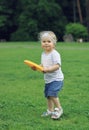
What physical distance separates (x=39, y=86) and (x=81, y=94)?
1.73 metres

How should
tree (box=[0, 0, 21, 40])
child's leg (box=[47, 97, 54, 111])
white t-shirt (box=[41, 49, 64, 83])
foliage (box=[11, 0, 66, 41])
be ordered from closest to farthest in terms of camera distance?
white t-shirt (box=[41, 49, 64, 83]) → child's leg (box=[47, 97, 54, 111]) → foliage (box=[11, 0, 66, 41]) → tree (box=[0, 0, 21, 40])

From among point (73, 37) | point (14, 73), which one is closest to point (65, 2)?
point (73, 37)

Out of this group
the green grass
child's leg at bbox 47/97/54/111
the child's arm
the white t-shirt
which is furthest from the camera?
child's leg at bbox 47/97/54/111

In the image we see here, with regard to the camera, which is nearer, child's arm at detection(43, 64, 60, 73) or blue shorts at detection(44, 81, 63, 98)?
child's arm at detection(43, 64, 60, 73)

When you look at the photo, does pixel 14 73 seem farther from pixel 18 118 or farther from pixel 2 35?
pixel 2 35

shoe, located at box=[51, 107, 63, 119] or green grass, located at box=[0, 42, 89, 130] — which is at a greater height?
shoe, located at box=[51, 107, 63, 119]

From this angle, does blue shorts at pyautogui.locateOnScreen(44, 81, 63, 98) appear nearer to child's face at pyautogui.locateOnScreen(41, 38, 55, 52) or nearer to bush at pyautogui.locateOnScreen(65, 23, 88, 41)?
child's face at pyautogui.locateOnScreen(41, 38, 55, 52)

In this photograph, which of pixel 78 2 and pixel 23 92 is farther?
pixel 78 2

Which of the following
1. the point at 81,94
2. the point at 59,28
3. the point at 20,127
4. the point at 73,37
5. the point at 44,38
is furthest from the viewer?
the point at 59,28

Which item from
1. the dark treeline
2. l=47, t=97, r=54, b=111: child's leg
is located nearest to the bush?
the dark treeline

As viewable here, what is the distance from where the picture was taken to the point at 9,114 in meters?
7.03

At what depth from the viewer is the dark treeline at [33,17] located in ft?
180

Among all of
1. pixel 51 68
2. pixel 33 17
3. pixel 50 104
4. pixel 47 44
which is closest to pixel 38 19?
pixel 33 17

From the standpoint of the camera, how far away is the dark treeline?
5488 centimetres
